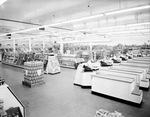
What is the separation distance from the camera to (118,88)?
428 cm

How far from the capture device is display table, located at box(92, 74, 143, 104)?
4.00 metres

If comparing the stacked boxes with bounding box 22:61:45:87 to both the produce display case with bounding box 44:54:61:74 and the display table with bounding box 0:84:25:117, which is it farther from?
the display table with bounding box 0:84:25:117

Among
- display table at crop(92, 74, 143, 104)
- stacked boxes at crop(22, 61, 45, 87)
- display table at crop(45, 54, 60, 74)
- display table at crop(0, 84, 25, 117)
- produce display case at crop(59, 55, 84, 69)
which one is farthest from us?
produce display case at crop(59, 55, 84, 69)

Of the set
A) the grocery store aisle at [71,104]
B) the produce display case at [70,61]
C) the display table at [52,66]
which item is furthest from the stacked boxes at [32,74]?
the produce display case at [70,61]

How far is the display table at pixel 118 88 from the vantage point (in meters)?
4.00

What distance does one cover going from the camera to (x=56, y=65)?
9445 mm

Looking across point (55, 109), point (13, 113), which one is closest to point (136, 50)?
point (55, 109)

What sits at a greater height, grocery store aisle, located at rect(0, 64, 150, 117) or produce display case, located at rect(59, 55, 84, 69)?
produce display case, located at rect(59, 55, 84, 69)

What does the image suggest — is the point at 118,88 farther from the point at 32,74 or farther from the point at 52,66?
the point at 52,66

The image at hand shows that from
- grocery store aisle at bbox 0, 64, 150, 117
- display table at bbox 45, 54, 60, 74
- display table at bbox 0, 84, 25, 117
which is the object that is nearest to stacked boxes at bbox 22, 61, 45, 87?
grocery store aisle at bbox 0, 64, 150, 117

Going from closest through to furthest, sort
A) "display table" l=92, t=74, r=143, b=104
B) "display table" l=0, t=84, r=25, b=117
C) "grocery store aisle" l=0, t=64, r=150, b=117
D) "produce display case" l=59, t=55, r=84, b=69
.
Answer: "display table" l=0, t=84, r=25, b=117 → "grocery store aisle" l=0, t=64, r=150, b=117 → "display table" l=92, t=74, r=143, b=104 → "produce display case" l=59, t=55, r=84, b=69

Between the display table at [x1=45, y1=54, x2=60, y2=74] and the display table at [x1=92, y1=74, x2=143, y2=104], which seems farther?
the display table at [x1=45, y1=54, x2=60, y2=74]

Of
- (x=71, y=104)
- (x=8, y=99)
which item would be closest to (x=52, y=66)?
(x=71, y=104)

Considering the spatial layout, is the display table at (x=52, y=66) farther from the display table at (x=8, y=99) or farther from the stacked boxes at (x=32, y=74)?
the display table at (x=8, y=99)
